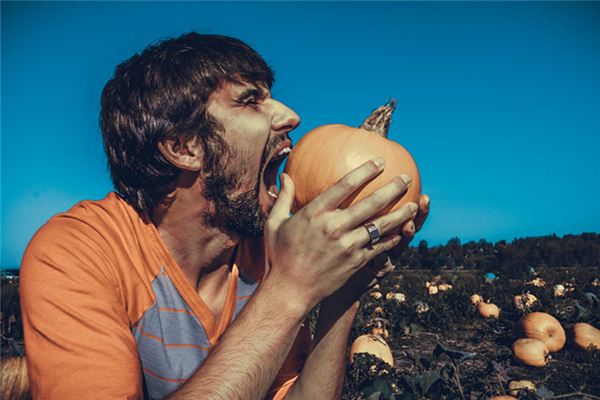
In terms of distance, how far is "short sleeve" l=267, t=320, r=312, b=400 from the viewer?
2.77 meters

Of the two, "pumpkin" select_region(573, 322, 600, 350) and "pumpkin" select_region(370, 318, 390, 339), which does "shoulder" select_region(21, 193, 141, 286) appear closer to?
"pumpkin" select_region(370, 318, 390, 339)

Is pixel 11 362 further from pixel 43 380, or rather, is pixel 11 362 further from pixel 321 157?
pixel 321 157

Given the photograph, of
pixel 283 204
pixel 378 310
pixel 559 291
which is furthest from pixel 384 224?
pixel 559 291

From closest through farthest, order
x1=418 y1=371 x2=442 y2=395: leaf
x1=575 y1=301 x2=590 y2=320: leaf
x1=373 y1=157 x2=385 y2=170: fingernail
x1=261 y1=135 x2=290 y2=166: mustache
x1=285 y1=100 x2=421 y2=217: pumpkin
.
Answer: x1=373 y1=157 x2=385 y2=170: fingernail, x1=285 y1=100 x2=421 y2=217: pumpkin, x1=261 y1=135 x2=290 y2=166: mustache, x1=418 y1=371 x2=442 y2=395: leaf, x1=575 y1=301 x2=590 y2=320: leaf

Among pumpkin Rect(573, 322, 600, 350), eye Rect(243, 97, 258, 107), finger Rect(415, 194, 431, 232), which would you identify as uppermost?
pumpkin Rect(573, 322, 600, 350)

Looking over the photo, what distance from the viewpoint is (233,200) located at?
2.59 m

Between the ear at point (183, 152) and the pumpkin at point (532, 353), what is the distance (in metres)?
6.37

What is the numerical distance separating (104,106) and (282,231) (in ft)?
5.66

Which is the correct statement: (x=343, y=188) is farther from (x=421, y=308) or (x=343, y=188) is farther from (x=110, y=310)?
(x=421, y=308)

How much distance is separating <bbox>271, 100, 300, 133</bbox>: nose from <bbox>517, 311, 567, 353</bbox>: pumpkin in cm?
701

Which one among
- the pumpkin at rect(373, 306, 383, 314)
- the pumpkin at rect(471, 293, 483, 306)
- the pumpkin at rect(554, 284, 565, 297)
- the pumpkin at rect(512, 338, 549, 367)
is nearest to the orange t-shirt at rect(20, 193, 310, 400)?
the pumpkin at rect(512, 338, 549, 367)

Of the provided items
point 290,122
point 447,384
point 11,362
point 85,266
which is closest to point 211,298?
point 85,266

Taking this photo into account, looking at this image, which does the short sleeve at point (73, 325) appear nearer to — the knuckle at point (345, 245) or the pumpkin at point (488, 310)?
the knuckle at point (345, 245)

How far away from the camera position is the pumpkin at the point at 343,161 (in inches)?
83.4
